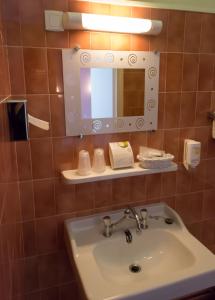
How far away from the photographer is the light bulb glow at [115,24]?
108 centimetres

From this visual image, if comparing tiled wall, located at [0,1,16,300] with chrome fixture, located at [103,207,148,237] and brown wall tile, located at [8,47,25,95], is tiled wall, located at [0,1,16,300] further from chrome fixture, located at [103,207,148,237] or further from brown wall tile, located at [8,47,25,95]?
chrome fixture, located at [103,207,148,237]

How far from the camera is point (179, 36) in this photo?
1331 millimetres

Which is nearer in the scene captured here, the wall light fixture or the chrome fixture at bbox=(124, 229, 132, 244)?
the wall light fixture

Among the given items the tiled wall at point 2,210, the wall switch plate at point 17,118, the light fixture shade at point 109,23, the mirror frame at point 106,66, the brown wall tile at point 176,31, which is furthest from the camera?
the brown wall tile at point 176,31

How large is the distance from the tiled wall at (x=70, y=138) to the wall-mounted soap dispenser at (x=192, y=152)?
0.15ft

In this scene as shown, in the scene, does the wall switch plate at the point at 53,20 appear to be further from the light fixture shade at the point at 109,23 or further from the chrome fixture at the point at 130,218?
the chrome fixture at the point at 130,218

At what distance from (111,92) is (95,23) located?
1.11ft

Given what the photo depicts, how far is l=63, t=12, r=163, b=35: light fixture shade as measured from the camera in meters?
1.07

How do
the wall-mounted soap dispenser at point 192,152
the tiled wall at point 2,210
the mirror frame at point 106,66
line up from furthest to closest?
the wall-mounted soap dispenser at point 192,152 < the mirror frame at point 106,66 < the tiled wall at point 2,210

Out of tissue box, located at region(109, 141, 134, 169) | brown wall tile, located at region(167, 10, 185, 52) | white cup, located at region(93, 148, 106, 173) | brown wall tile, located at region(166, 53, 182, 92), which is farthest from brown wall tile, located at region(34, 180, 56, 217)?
brown wall tile, located at region(167, 10, 185, 52)

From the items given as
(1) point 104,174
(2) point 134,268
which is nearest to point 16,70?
(1) point 104,174

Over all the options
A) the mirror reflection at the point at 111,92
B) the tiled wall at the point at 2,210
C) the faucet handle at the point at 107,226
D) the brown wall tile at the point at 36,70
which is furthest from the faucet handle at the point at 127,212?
the brown wall tile at the point at 36,70

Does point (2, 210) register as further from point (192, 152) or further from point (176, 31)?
point (176, 31)

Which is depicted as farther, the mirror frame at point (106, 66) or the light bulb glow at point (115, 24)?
the mirror frame at point (106, 66)
